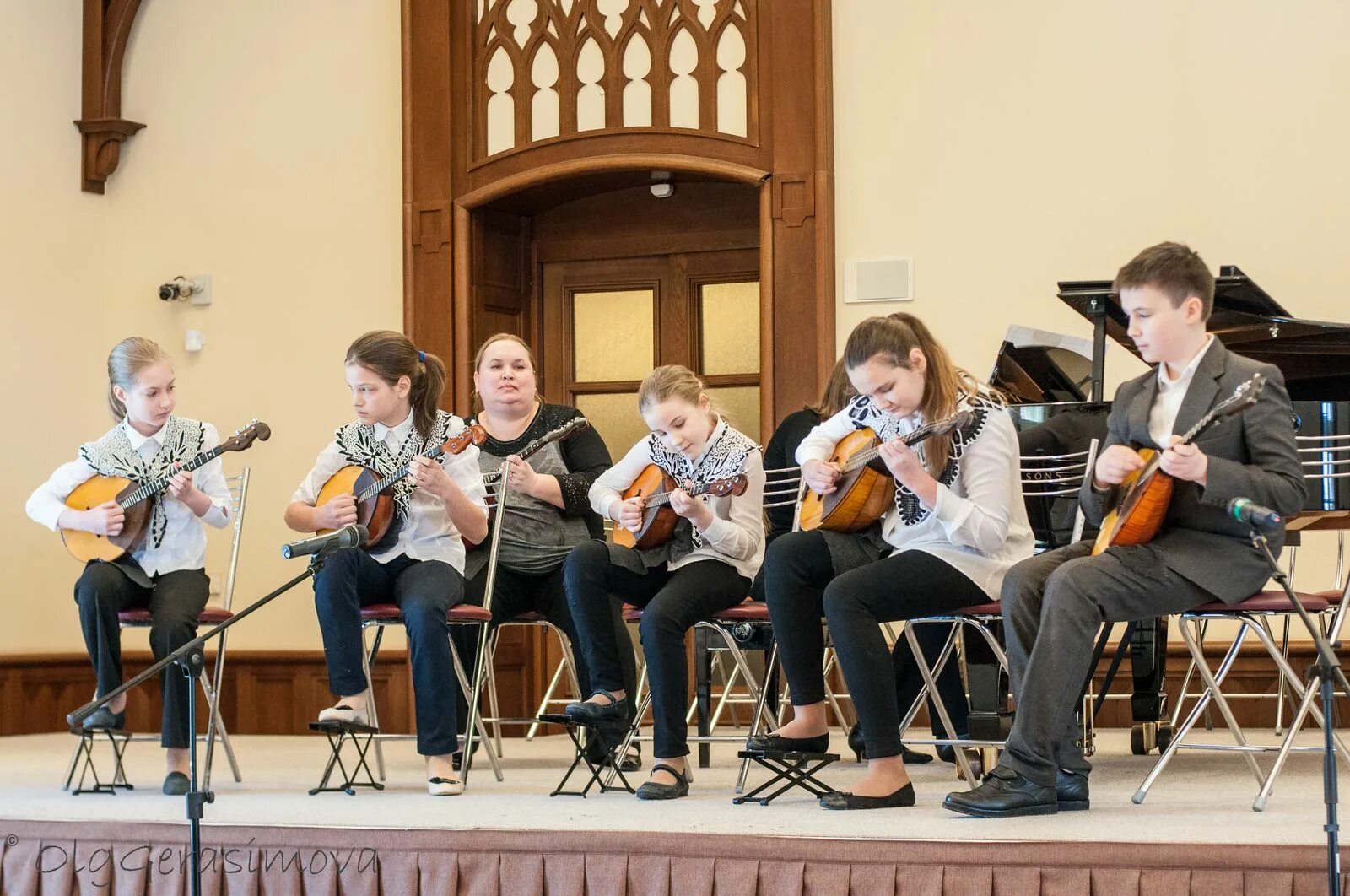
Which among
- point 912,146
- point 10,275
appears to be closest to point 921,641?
point 912,146

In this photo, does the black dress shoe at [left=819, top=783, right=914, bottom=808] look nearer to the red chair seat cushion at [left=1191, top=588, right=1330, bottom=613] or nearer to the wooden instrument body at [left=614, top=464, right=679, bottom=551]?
the red chair seat cushion at [left=1191, top=588, right=1330, bottom=613]

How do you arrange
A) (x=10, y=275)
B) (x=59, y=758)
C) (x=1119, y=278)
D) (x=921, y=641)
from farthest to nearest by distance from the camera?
(x=10, y=275)
(x=59, y=758)
(x=921, y=641)
(x=1119, y=278)

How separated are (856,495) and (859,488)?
0.02 meters

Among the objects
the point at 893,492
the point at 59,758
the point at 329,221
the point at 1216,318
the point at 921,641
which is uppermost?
the point at 329,221

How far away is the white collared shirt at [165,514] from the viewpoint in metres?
4.12

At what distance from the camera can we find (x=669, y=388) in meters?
3.79

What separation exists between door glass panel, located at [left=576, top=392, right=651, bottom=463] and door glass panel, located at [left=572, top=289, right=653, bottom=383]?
8 centimetres

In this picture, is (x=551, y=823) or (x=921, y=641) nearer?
(x=551, y=823)

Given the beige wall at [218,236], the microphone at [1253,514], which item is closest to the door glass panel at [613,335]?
the beige wall at [218,236]

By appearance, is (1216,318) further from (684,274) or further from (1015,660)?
(684,274)

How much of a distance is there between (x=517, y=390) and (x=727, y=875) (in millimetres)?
1817

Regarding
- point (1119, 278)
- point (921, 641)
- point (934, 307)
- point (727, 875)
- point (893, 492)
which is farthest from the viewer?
point (934, 307)

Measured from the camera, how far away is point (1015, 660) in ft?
10.4

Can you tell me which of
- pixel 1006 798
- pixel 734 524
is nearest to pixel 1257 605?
pixel 1006 798
